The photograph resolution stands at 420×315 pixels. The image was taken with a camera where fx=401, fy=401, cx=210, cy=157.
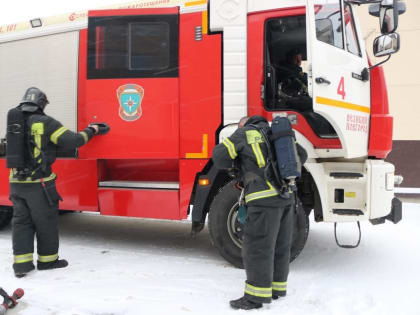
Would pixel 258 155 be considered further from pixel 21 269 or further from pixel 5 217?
pixel 5 217

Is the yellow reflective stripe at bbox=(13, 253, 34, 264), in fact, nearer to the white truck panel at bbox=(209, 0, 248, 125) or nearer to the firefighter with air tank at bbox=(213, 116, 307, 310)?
the firefighter with air tank at bbox=(213, 116, 307, 310)

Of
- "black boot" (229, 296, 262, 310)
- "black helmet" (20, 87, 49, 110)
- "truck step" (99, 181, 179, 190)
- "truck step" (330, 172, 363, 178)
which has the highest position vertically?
"black helmet" (20, 87, 49, 110)

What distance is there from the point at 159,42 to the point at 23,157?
6.16ft

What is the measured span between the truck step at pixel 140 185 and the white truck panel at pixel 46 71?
793mm

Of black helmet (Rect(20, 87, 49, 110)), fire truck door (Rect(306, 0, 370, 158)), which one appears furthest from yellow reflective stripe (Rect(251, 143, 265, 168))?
black helmet (Rect(20, 87, 49, 110))

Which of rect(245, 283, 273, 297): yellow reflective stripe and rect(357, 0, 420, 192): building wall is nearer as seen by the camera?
rect(245, 283, 273, 297): yellow reflective stripe

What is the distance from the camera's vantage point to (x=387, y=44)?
375 cm

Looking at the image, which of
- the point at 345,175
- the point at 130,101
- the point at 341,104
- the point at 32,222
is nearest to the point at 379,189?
the point at 345,175

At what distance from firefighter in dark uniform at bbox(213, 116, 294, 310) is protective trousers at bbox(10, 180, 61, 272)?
1943 millimetres

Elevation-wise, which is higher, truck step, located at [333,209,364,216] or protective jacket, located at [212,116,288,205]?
protective jacket, located at [212,116,288,205]

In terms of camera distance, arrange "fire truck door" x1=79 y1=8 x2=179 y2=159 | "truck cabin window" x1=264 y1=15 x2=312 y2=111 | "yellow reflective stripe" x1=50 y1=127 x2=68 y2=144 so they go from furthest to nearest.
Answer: "fire truck door" x1=79 y1=8 x2=179 y2=159 < "truck cabin window" x1=264 y1=15 x2=312 y2=111 < "yellow reflective stripe" x1=50 y1=127 x2=68 y2=144

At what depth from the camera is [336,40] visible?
155 inches

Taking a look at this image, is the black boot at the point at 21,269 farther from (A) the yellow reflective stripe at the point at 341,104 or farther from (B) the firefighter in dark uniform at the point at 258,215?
(A) the yellow reflective stripe at the point at 341,104

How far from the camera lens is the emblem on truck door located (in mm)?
4465
